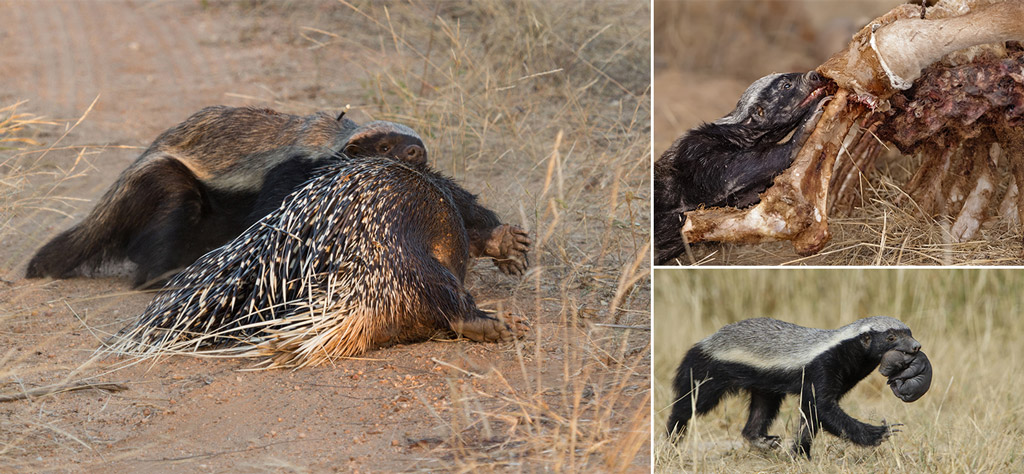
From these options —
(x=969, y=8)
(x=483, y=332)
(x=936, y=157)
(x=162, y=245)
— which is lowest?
(x=483, y=332)

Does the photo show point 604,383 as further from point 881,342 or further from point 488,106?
point 488,106

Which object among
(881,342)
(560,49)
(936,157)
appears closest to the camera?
(881,342)

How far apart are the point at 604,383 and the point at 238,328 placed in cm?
137

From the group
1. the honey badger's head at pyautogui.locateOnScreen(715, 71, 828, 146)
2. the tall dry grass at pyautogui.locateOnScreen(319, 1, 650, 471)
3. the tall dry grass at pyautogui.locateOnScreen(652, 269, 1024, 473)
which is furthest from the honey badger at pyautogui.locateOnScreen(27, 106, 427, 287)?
the honey badger's head at pyautogui.locateOnScreen(715, 71, 828, 146)

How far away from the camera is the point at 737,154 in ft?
Result: 11.0

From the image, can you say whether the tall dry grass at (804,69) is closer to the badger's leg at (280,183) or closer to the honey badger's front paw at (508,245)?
the honey badger's front paw at (508,245)

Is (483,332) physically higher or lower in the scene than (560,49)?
lower

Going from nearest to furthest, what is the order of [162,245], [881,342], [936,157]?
[881,342] → [936,157] → [162,245]

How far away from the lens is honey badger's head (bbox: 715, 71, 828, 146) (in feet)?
10.6

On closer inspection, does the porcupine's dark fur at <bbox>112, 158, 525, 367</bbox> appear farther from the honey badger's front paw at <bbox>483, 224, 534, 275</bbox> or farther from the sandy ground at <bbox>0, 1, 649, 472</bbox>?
the honey badger's front paw at <bbox>483, 224, 534, 275</bbox>

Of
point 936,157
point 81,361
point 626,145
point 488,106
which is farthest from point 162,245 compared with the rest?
point 936,157

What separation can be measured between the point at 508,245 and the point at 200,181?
165 cm

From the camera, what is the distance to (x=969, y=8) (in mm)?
3053

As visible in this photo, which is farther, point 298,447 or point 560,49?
point 560,49
